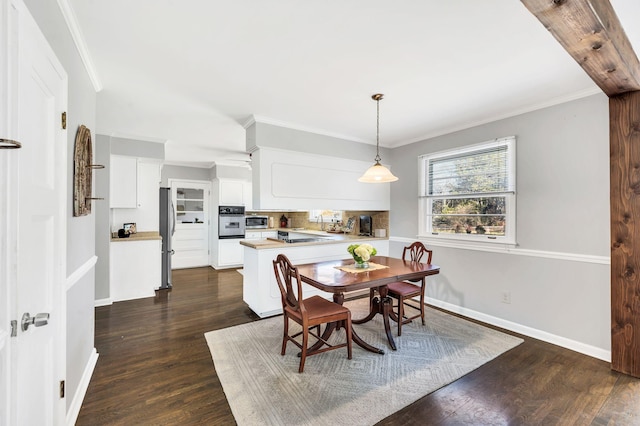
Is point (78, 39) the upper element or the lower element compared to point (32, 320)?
upper

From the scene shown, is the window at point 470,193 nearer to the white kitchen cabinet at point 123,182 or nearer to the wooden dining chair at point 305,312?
the wooden dining chair at point 305,312

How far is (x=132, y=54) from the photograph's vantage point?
2119 mm

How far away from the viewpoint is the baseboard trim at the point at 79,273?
174 centimetres

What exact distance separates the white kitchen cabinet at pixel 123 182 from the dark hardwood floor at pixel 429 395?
185 centimetres

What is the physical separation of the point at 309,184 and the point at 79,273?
2.69 meters

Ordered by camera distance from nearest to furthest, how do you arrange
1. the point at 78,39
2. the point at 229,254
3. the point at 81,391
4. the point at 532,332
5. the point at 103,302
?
the point at 78,39, the point at 81,391, the point at 532,332, the point at 103,302, the point at 229,254

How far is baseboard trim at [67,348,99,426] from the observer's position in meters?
1.75

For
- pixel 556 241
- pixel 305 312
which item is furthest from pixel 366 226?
pixel 305 312

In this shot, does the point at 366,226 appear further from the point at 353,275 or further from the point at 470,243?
the point at 353,275

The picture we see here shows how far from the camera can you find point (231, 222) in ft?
21.5

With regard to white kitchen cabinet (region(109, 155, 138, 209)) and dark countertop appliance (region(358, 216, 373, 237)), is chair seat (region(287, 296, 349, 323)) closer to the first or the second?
dark countertop appliance (region(358, 216, 373, 237))

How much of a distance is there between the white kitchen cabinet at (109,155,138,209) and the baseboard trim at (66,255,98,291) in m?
2.23

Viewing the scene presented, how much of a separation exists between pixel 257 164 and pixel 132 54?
5.58 feet

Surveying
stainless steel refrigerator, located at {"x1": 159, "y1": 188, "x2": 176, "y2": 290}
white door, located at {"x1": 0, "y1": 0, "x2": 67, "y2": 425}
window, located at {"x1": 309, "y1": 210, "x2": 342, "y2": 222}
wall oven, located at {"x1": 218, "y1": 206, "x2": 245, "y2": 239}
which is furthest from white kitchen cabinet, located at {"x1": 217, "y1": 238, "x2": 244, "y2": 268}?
white door, located at {"x1": 0, "y1": 0, "x2": 67, "y2": 425}
